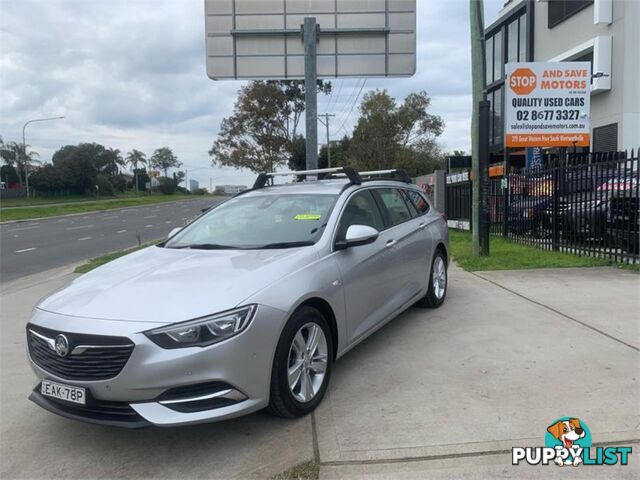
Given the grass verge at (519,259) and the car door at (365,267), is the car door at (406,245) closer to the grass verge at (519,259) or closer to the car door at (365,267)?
the car door at (365,267)

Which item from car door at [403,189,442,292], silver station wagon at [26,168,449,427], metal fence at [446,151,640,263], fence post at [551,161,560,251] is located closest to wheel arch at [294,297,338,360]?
silver station wagon at [26,168,449,427]

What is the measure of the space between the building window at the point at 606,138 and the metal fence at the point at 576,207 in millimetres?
8891

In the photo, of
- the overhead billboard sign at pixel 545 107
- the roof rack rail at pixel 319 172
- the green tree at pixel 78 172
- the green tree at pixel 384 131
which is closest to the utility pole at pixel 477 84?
the overhead billboard sign at pixel 545 107

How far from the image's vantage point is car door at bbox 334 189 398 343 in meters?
4.25

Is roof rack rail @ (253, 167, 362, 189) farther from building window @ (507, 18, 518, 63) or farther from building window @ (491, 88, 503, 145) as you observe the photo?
building window @ (507, 18, 518, 63)

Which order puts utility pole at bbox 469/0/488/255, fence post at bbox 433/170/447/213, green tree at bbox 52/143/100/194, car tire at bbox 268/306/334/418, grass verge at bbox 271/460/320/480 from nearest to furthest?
grass verge at bbox 271/460/320/480 < car tire at bbox 268/306/334/418 < utility pole at bbox 469/0/488/255 < fence post at bbox 433/170/447/213 < green tree at bbox 52/143/100/194

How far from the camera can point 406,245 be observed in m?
5.45

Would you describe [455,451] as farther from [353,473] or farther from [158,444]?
[158,444]

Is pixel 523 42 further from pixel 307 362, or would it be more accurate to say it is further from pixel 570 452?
pixel 570 452

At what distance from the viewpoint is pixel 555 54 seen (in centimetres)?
2298

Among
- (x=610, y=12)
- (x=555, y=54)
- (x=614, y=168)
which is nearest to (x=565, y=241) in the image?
(x=614, y=168)

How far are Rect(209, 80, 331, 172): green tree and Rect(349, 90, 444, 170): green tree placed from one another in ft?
24.0

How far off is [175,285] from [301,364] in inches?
38.1

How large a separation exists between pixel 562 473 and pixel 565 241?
326 inches
